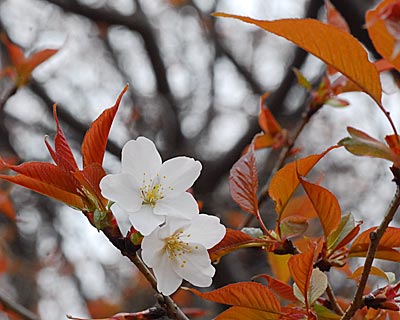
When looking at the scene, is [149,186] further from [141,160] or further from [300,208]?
[300,208]

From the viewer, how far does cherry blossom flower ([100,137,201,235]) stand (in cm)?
60

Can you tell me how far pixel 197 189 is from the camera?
2.78 metres

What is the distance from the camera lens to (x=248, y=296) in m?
0.64

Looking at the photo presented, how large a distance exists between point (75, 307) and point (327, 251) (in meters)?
3.97

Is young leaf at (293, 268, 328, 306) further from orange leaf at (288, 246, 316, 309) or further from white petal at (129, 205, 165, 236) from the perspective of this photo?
white petal at (129, 205, 165, 236)

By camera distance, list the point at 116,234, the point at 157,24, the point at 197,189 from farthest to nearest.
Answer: the point at 157,24 < the point at 197,189 < the point at 116,234

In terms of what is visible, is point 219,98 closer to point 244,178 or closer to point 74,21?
point 74,21

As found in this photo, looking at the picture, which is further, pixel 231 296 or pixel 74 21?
pixel 74 21

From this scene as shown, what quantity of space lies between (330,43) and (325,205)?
0.59 feet

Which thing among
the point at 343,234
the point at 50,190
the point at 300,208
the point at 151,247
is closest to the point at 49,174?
the point at 50,190

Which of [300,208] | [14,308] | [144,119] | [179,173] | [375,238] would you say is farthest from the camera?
[144,119]

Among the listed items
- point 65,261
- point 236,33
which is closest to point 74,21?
point 236,33

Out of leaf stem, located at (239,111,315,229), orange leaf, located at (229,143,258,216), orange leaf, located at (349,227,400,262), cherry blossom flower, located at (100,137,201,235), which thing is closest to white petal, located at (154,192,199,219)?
cherry blossom flower, located at (100,137,201,235)

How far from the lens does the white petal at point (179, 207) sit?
Answer: 0.62 m
